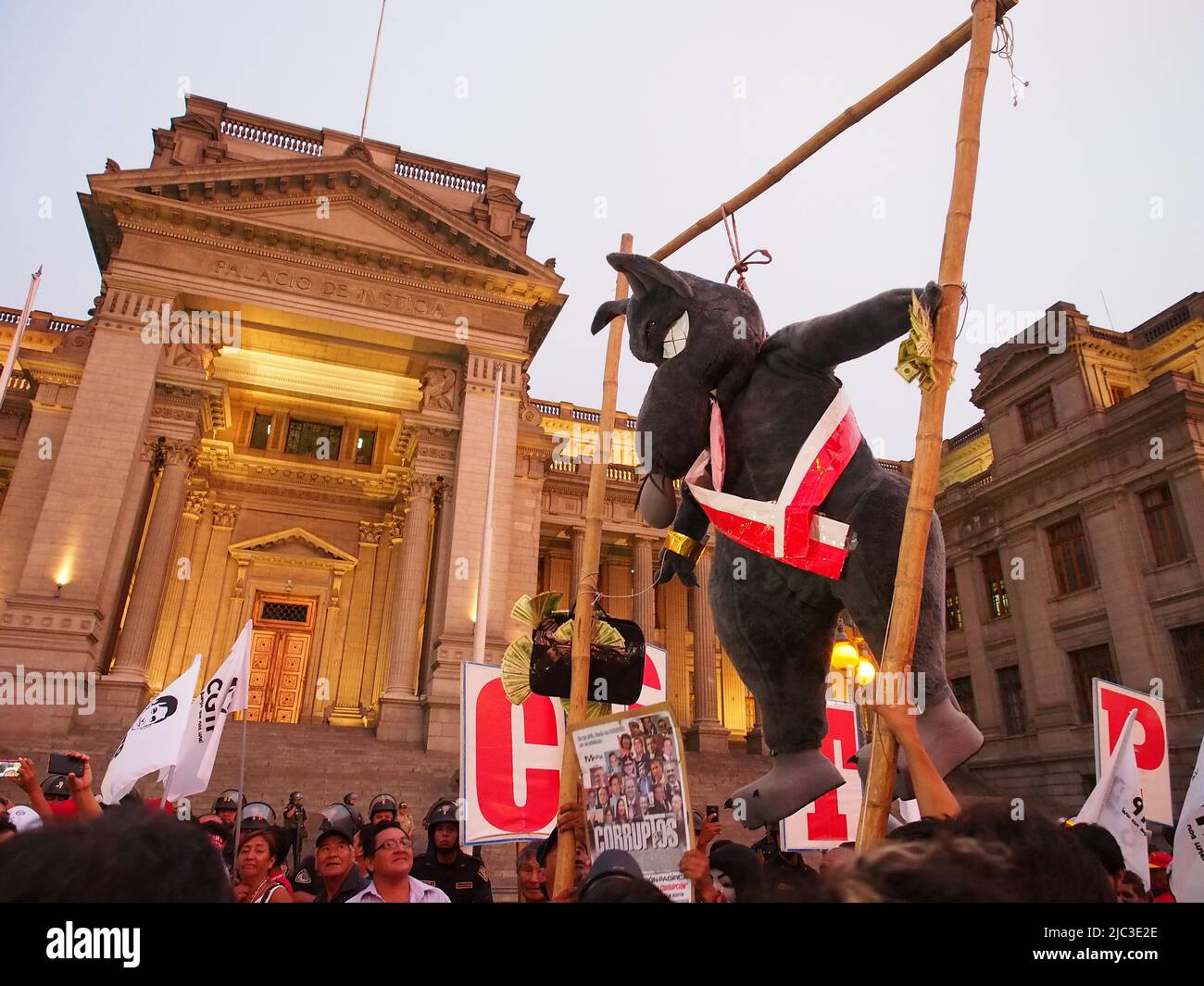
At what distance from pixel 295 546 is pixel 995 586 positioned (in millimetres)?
22425

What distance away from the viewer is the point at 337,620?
2297 centimetres

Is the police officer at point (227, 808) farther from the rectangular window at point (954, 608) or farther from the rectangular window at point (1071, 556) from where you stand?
the rectangular window at point (954, 608)

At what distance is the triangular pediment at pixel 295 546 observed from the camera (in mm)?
22906

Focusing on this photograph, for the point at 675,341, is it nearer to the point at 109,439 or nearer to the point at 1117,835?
the point at 1117,835

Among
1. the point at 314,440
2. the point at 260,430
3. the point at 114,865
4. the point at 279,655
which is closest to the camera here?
the point at 114,865

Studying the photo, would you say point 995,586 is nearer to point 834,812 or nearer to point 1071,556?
point 1071,556

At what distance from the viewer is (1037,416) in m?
25.4

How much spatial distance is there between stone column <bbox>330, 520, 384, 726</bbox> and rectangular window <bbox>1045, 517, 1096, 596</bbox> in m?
20.5

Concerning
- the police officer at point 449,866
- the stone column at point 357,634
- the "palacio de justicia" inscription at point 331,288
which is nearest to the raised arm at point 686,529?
the police officer at point 449,866


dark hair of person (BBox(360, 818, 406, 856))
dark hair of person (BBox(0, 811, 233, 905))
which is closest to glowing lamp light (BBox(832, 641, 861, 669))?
dark hair of person (BBox(360, 818, 406, 856))

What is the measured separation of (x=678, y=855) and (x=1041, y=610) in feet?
80.3

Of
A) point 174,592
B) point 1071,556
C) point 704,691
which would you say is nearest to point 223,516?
point 174,592

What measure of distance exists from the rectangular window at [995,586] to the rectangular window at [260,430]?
2358 cm
